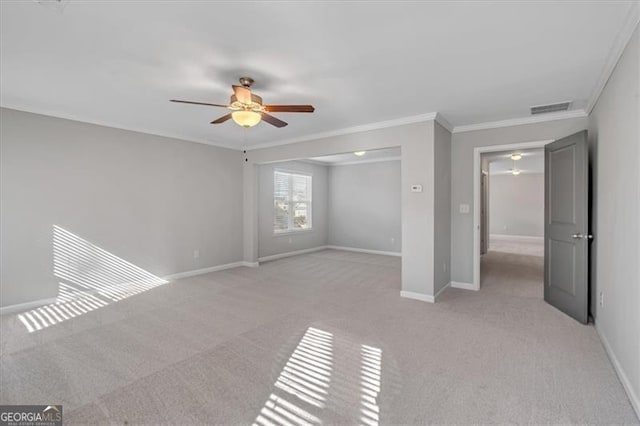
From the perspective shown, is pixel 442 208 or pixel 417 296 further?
pixel 442 208

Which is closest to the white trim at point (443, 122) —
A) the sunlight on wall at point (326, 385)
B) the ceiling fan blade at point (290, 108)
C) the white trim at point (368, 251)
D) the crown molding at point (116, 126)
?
the ceiling fan blade at point (290, 108)

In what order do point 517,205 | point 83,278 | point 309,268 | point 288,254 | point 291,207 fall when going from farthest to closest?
point 517,205 → point 291,207 → point 288,254 → point 309,268 → point 83,278

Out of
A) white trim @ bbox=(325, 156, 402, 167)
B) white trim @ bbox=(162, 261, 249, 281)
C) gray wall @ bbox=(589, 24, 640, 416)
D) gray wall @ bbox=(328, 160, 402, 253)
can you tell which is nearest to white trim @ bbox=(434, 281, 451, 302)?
gray wall @ bbox=(589, 24, 640, 416)

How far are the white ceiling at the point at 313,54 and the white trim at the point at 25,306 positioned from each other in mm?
2380

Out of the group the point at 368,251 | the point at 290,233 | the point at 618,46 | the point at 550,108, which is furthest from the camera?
the point at 368,251

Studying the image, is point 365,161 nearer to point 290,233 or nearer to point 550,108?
point 290,233

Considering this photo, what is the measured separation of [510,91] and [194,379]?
156 inches

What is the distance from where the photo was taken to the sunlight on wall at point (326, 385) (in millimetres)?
1864

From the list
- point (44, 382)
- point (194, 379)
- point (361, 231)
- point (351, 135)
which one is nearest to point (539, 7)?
point (351, 135)

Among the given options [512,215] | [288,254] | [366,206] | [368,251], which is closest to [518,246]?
[512,215]

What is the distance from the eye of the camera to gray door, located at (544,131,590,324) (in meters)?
3.27

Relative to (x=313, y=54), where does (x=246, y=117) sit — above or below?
below

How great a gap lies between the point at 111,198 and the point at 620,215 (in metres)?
5.77

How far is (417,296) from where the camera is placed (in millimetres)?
4125
